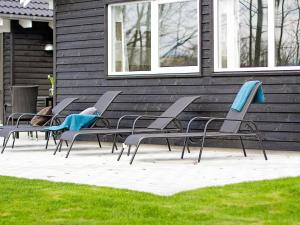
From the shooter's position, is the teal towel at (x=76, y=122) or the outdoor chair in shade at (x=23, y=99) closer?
the teal towel at (x=76, y=122)

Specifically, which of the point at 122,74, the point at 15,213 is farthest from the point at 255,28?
the point at 15,213

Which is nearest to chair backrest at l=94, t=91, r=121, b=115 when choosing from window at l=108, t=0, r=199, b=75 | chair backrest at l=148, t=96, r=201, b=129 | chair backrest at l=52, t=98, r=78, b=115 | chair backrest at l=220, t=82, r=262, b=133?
window at l=108, t=0, r=199, b=75

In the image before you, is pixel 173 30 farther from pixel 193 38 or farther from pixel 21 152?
pixel 21 152

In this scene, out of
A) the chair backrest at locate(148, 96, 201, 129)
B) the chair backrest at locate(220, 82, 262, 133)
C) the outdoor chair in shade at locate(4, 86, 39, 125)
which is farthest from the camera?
the outdoor chair in shade at locate(4, 86, 39, 125)

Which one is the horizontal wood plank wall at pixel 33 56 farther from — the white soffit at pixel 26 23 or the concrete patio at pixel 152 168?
the concrete patio at pixel 152 168

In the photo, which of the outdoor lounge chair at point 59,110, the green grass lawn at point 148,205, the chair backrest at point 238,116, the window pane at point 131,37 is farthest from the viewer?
the window pane at point 131,37

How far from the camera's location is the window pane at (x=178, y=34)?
11.8 metres

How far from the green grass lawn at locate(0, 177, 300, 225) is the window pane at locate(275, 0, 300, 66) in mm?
4254

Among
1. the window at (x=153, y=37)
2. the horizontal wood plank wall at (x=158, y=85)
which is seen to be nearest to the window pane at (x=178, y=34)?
the window at (x=153, y=37)

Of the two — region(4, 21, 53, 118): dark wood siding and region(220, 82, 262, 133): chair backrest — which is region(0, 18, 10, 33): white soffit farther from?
region(220, 82, 262, 133): chair backrest

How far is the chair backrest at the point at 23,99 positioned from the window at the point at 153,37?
82.7 inches

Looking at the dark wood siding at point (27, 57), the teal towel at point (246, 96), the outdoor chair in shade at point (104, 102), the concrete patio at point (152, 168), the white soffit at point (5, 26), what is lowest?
the concrete patio at point (152, 168)

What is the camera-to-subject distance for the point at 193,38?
1177cm

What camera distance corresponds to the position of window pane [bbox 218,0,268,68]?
1088 cm
